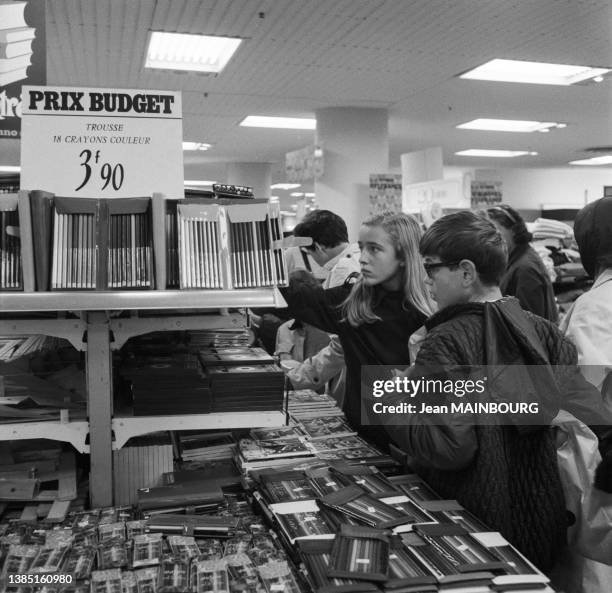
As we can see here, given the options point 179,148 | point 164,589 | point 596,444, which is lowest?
point 164,589

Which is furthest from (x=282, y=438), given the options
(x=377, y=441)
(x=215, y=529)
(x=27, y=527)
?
(x=27, y=527)

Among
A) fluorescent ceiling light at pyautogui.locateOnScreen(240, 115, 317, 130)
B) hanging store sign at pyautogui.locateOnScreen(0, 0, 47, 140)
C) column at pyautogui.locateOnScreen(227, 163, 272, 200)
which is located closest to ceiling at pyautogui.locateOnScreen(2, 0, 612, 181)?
fluorescent ceiling light at pyautogui.locateOnScreen(240, 115, 317, 130)

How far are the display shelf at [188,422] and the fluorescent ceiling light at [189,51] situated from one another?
14.3ft

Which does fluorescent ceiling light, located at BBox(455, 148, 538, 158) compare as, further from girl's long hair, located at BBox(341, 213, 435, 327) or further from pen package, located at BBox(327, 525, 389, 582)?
pen package, located at BBox(327, 525, 389, 582)

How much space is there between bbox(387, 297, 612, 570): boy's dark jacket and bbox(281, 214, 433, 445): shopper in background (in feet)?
2.60

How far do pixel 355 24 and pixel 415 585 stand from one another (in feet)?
15.5

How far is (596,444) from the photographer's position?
5.83ft

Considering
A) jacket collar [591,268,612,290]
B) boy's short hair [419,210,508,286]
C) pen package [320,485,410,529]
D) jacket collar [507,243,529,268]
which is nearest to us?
pen package [320,485,410,529]

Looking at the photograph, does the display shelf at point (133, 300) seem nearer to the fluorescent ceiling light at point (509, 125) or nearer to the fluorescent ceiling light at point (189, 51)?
the fluorescent ceiling light at point (189, 51)

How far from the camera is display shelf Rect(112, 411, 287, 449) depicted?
195cm

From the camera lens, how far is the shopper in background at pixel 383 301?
257 centimetres

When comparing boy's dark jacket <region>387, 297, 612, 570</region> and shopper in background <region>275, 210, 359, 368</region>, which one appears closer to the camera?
boy's dark jacket <region>387, 297, 612, 570</region>

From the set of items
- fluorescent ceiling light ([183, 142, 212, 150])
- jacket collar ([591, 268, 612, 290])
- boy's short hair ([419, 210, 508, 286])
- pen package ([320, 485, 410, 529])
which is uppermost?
fluorescent ceiling light ([183, 142, 212, 150])

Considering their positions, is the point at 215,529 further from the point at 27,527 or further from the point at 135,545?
the point at 27,527
